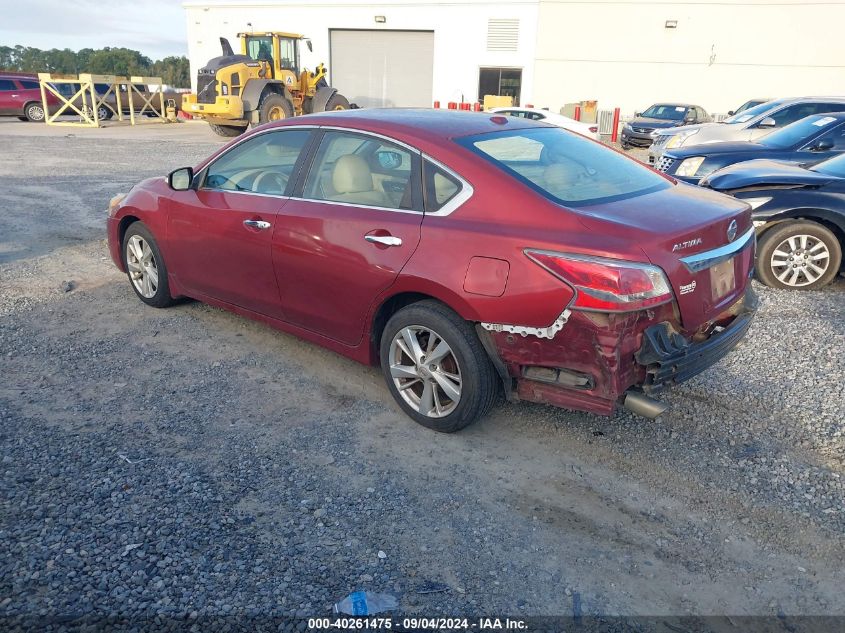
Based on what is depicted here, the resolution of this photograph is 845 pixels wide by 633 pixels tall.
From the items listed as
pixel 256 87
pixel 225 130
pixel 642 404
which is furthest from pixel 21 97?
pixel 642 404

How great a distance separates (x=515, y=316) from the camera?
3.25 meters

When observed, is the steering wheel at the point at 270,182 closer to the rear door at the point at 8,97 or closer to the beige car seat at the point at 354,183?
the beige car seat at the point at 354,183

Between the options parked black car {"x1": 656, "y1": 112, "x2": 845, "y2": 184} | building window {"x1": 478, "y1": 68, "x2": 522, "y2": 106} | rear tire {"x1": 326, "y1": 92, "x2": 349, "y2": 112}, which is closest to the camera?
parked black car {"x1": 656, "y1": 112, "x2": 845, "y2": 184}

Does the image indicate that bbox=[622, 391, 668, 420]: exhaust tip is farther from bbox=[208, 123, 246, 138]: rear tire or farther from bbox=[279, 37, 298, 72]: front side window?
bbox=[208, 123, 246, 138]: rear tire

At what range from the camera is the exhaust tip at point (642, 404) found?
3209 millimetres

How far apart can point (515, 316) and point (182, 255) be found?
9.71 feet

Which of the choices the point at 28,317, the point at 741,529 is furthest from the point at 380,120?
the point at 28,317

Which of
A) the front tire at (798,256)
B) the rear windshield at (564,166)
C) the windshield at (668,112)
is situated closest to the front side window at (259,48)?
the windshield at (668,112)

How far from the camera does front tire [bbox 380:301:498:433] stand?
349cm

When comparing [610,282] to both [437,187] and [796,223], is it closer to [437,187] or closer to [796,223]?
[437,187]

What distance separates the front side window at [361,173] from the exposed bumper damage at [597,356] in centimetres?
98

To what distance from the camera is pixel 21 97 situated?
25.9 m

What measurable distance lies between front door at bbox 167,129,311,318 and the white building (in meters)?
27.5

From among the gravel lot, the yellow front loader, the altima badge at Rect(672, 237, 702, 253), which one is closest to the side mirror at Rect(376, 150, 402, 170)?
the gravel lot
